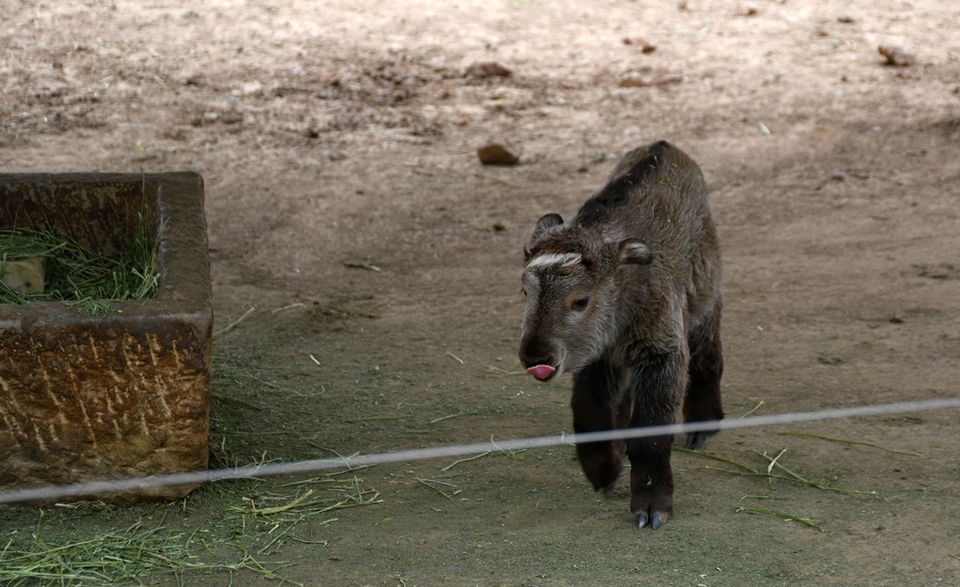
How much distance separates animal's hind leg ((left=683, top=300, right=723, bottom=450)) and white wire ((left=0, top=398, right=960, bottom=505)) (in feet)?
0.19

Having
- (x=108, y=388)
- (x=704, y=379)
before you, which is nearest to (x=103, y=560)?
(x=108, y=388)

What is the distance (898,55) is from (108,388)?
9.31 meters

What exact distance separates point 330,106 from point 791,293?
5033mm

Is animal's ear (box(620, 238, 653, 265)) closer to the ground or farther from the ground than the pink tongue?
farther from the ground

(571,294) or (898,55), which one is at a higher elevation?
(571,294)

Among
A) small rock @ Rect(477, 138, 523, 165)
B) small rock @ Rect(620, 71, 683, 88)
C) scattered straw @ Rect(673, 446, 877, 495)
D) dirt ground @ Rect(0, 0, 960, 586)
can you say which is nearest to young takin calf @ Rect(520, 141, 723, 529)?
dirt ground @ Rect(0, 0, 960, 586)

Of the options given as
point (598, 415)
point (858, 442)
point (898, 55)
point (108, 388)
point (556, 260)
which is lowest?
point (898, 55)

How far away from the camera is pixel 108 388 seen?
3.89 m

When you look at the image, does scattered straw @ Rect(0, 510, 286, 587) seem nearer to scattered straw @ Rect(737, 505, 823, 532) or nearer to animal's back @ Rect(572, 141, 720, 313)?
scattered straw @ Rect(737, 505, 823, 532)

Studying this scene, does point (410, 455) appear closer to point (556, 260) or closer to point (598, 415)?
point (598, 415)

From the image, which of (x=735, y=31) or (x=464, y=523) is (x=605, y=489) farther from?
(x=735, y=31)

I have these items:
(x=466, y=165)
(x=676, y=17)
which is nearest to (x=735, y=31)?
(x=676, y=17)

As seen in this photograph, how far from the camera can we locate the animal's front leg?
4129 mm

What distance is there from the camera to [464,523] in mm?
4109
